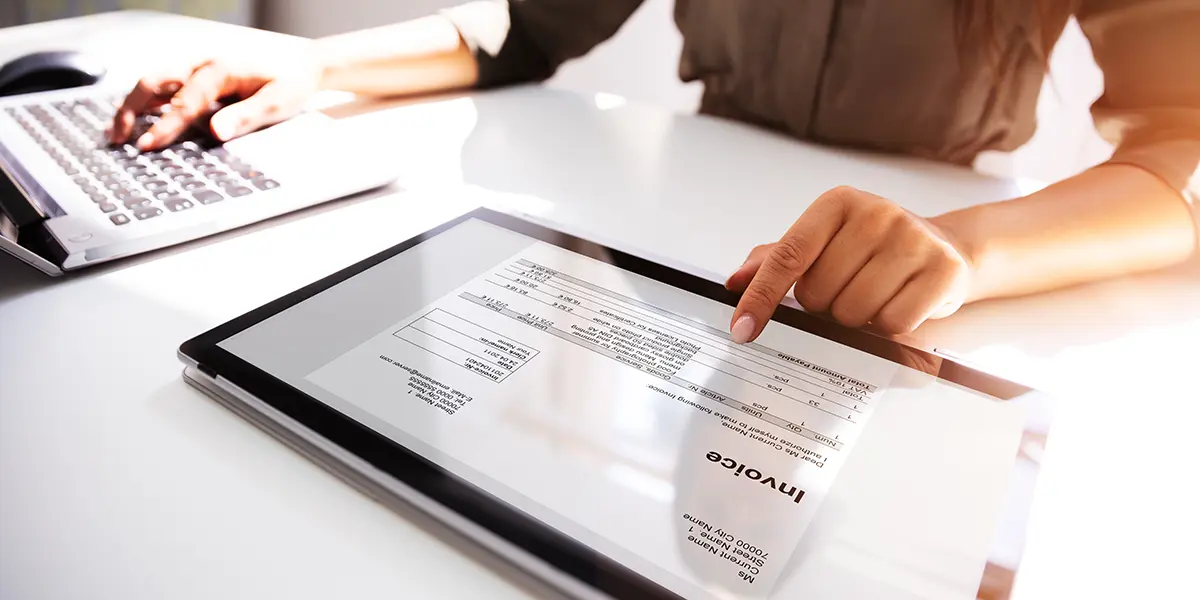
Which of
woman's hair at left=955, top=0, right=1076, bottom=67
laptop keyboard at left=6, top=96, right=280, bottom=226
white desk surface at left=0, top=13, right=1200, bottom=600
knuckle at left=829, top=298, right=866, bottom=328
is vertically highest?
woman's hair at left=955, top=0, right=1076, bottom=67

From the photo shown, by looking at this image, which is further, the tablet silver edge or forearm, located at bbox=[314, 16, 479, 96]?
forearm, located at bbox=[314, 16, 479, 96]

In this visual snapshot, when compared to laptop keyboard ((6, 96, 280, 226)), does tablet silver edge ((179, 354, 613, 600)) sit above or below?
below

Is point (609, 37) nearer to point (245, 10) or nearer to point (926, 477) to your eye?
point (245, 10)

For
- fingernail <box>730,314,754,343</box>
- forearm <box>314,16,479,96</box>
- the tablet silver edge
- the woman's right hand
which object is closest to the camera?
the tablet silver edge

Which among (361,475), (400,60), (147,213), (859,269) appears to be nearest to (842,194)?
(859,269)

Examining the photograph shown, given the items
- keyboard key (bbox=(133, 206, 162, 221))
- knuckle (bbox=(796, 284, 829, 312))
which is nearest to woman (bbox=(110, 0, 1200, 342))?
knuckle (bbox=(796, 284, 829, 312))

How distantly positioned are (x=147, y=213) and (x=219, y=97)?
0.20 m

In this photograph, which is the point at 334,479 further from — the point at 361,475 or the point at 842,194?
the point at 842,194

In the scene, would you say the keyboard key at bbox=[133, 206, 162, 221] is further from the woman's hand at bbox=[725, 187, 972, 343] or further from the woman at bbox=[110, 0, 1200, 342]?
the woman's hand at bbox=[725, 187, 972, 343]

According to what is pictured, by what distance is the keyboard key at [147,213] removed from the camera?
0.37m

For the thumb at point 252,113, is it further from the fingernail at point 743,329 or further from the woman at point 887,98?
the fingernail at point 743,329

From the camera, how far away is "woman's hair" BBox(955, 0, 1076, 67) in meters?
0.55

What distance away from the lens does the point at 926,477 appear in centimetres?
24

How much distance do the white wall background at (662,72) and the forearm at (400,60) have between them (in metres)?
0.03
